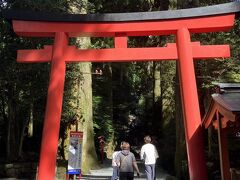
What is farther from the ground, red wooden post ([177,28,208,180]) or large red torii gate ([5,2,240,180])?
large red torii gate ([5,2,240,180])

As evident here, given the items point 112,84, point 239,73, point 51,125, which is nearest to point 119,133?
point 112,84

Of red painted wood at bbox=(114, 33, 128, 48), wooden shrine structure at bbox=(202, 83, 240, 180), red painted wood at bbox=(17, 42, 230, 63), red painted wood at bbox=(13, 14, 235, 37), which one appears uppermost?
red painted wood at bbox=(13, 14, 235, 37)

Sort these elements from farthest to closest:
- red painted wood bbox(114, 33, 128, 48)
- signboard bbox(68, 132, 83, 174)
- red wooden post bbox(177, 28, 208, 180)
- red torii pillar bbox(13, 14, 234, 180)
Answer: red painted wood bbox(114, 33, 128, 48), red torii pillar bbox(13, 14, 234, 180), signboard bbox(68, 132, 83, 174), red wooden post bbox(177, 28, 208, 180)

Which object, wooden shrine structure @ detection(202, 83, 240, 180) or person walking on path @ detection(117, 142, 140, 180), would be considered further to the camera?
person walking on path @ detection(117, 142, 140, 180)

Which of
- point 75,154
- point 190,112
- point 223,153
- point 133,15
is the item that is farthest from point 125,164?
point 133,15

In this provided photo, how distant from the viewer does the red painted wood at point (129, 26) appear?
11762mm

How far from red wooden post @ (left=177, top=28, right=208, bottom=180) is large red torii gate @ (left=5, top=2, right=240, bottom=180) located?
0.03 meters

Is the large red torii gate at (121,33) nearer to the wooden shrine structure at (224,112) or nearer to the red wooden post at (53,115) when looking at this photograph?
the red wooden post at (53,115)

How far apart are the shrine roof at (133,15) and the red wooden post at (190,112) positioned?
0.54 metres

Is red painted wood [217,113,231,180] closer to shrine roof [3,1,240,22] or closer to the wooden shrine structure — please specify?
the wooden shrine structure

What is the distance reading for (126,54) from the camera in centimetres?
1171

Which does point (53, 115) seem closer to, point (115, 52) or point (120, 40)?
point (115, 52)

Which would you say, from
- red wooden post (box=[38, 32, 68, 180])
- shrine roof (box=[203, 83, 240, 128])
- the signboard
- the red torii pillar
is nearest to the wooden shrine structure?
shrine roof (box=[203, 83, 240, 128])

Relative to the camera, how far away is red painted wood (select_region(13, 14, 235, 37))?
11762 mm
